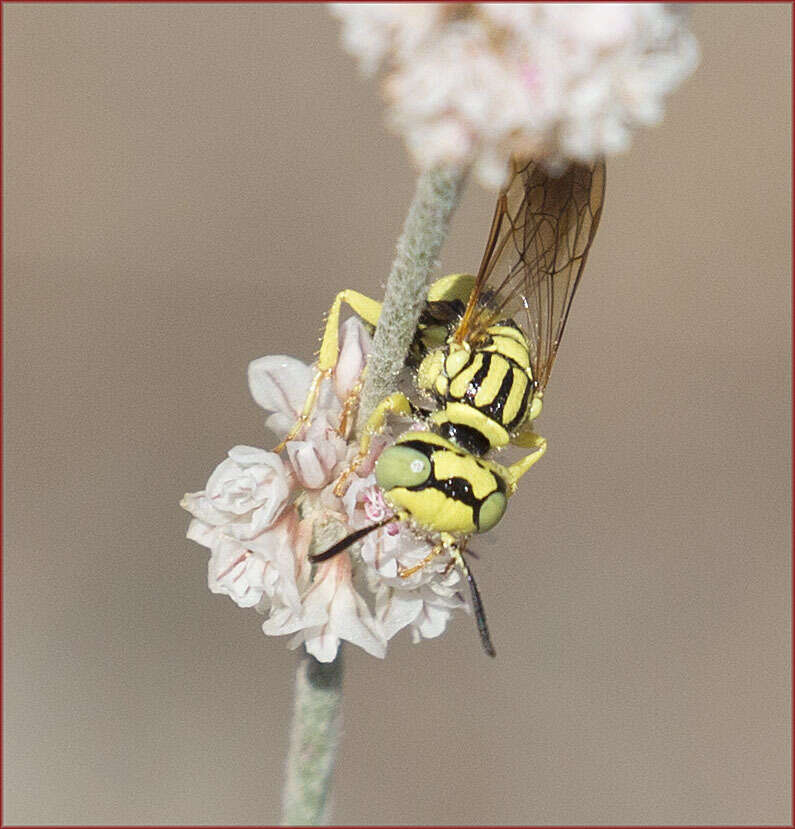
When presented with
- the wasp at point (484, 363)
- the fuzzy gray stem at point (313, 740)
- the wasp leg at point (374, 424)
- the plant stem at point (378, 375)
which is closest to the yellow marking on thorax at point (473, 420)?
the wasp at point (484, 363)

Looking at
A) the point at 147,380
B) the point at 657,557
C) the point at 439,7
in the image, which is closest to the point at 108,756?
the point at 147,380

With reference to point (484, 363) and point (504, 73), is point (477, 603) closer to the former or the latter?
point (484, 363)

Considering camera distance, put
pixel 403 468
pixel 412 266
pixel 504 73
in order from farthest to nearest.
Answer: pixel 403 468, pixel 412 266, pixel 504 73

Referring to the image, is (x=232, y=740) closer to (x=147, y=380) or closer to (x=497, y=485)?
(x=147, y=380)

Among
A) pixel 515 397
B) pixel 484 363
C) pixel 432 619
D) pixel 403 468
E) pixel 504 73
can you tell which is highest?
pixel 504 73

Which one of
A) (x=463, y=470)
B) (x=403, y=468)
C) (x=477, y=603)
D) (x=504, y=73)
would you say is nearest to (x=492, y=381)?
(x=463, y=470)

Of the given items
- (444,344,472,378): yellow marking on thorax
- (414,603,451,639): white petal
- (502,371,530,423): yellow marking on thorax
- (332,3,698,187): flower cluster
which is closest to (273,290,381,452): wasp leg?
(444,344,472,378): yellow marking on thorax

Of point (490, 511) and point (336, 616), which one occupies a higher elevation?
point (490, 511)
